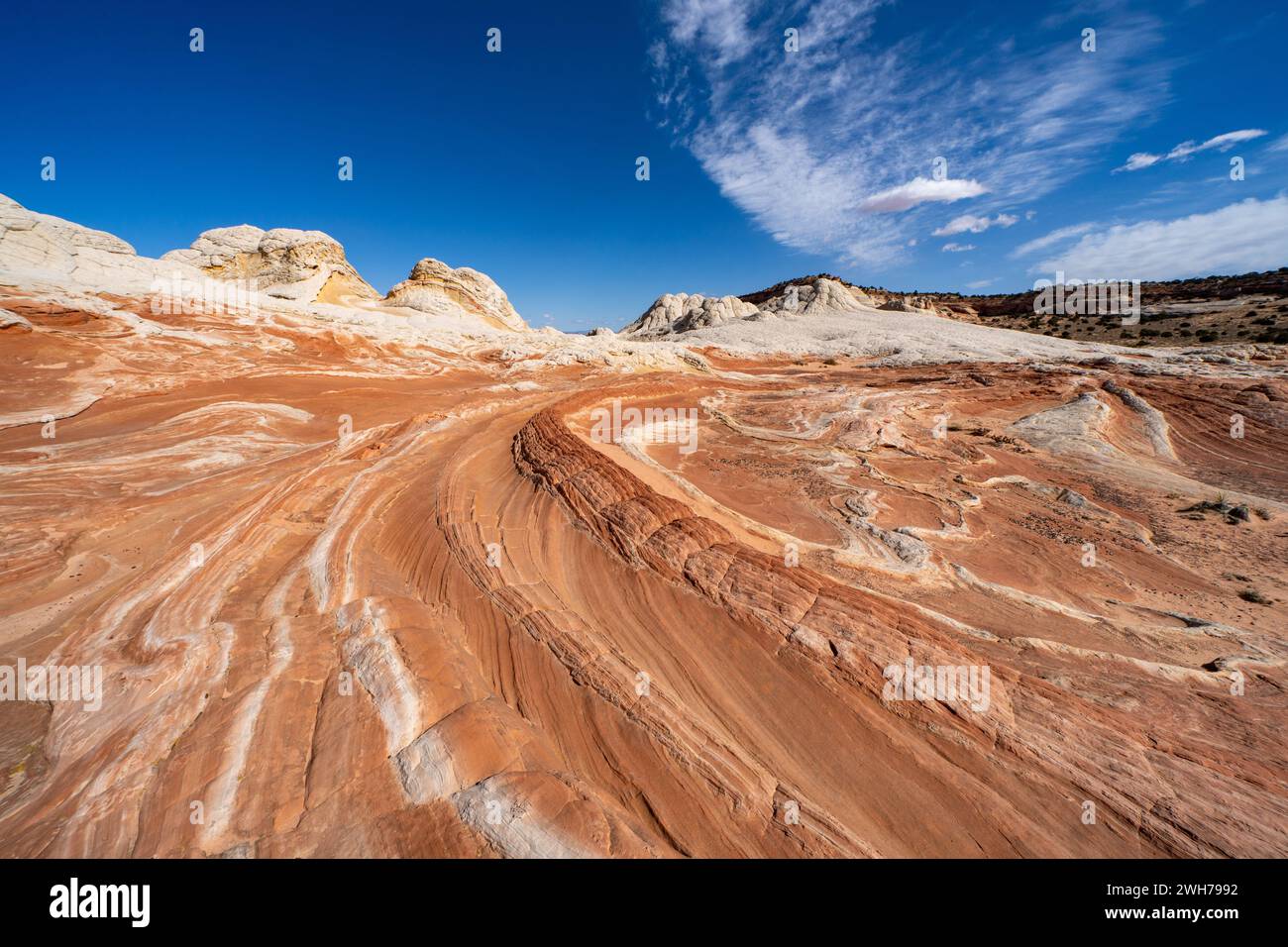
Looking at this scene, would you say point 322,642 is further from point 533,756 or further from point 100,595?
point 100,595

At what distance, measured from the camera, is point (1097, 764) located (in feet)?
12.0

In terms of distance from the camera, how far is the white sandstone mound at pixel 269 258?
1432 inches

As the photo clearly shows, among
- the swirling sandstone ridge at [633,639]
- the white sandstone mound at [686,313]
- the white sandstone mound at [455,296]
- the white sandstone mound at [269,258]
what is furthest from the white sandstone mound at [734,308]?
the swirling sandstone ridge at [633,639]

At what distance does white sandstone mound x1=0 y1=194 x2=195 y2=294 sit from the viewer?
21797mm

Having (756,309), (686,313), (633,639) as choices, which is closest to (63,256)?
(633,639)

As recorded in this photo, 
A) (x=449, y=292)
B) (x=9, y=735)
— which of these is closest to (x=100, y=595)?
(x=9, y=735)

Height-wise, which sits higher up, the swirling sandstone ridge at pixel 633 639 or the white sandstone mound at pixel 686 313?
the white sandstone mound at pixel 686 313

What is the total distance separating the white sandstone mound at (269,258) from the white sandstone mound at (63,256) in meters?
9.29

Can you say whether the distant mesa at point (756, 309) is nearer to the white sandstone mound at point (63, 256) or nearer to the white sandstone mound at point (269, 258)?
the white sandstone mound at point (269, 258)

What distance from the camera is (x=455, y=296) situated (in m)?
44.8

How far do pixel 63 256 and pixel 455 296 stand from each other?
81.5ft

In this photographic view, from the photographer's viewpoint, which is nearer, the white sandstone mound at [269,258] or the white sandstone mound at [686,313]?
the white sandstone mound at [269,258]

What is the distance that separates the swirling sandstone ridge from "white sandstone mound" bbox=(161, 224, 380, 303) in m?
27.3

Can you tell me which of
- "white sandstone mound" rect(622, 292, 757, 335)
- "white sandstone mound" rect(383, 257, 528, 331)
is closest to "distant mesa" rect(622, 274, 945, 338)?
"white sandstone mound" rect(622, 292, 757, 335)
